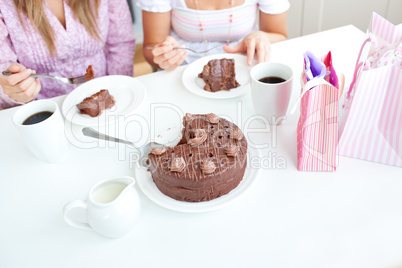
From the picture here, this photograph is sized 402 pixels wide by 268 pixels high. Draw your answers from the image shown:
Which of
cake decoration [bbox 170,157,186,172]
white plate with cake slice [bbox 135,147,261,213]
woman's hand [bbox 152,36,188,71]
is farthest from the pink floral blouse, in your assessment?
cake decoration [bbox 170,157,186,172]

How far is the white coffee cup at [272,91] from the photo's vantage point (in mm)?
974

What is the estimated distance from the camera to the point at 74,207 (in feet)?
2.44

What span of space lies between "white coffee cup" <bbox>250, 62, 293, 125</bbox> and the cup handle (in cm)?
56

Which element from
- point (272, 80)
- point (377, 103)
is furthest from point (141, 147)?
point (377, 103)

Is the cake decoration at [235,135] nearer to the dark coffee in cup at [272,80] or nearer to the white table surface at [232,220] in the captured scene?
the white table surface at [232,220]

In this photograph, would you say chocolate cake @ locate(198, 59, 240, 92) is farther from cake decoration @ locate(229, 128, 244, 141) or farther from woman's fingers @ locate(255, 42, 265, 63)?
cake decoration @ locate(229, 128, 244, 141)

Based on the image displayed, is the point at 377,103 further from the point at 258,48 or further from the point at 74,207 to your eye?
the point at 74,207

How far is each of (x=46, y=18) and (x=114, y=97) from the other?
1.58 feet

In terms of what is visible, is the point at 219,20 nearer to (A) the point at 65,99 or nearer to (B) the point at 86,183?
(A) the point at 65,99

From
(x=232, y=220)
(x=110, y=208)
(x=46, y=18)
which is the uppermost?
(x=46, y=18)

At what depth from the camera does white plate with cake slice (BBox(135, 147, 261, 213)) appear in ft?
2.66

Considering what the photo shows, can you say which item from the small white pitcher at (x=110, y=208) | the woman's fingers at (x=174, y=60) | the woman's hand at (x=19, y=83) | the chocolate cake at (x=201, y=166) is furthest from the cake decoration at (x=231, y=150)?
the woman's hand at (x=19, y=83)

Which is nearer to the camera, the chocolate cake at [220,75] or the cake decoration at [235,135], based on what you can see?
the cake decoration at [235,135]

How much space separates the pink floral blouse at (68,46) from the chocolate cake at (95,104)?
46 cm
